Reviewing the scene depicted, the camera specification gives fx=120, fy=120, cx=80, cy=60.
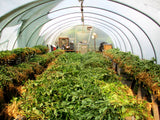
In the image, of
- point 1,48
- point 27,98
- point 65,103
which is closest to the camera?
point 65,103

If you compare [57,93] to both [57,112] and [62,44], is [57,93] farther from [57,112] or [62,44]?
[62,44]

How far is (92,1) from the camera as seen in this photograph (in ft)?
27.1

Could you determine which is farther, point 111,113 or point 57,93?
point 57,93

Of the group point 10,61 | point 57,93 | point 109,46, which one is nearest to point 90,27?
point 109,46

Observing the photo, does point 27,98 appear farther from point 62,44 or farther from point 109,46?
point 62,44

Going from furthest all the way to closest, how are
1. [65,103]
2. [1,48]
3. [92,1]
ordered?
[92,1], [1,48], [65,103]

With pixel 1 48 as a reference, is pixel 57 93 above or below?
below

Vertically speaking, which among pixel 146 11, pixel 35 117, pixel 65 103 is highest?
pixel 146 11

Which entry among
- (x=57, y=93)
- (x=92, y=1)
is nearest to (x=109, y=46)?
(x=92, y=1)

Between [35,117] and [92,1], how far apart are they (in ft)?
27.0

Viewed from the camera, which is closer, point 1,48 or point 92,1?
point 1,48

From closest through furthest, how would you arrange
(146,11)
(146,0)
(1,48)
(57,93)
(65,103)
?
(65,103)
(57,93)
(146,0)
(146,11)
(1,48)

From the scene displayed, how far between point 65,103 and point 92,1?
793 centimetres

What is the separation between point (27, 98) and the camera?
216 centimetres
